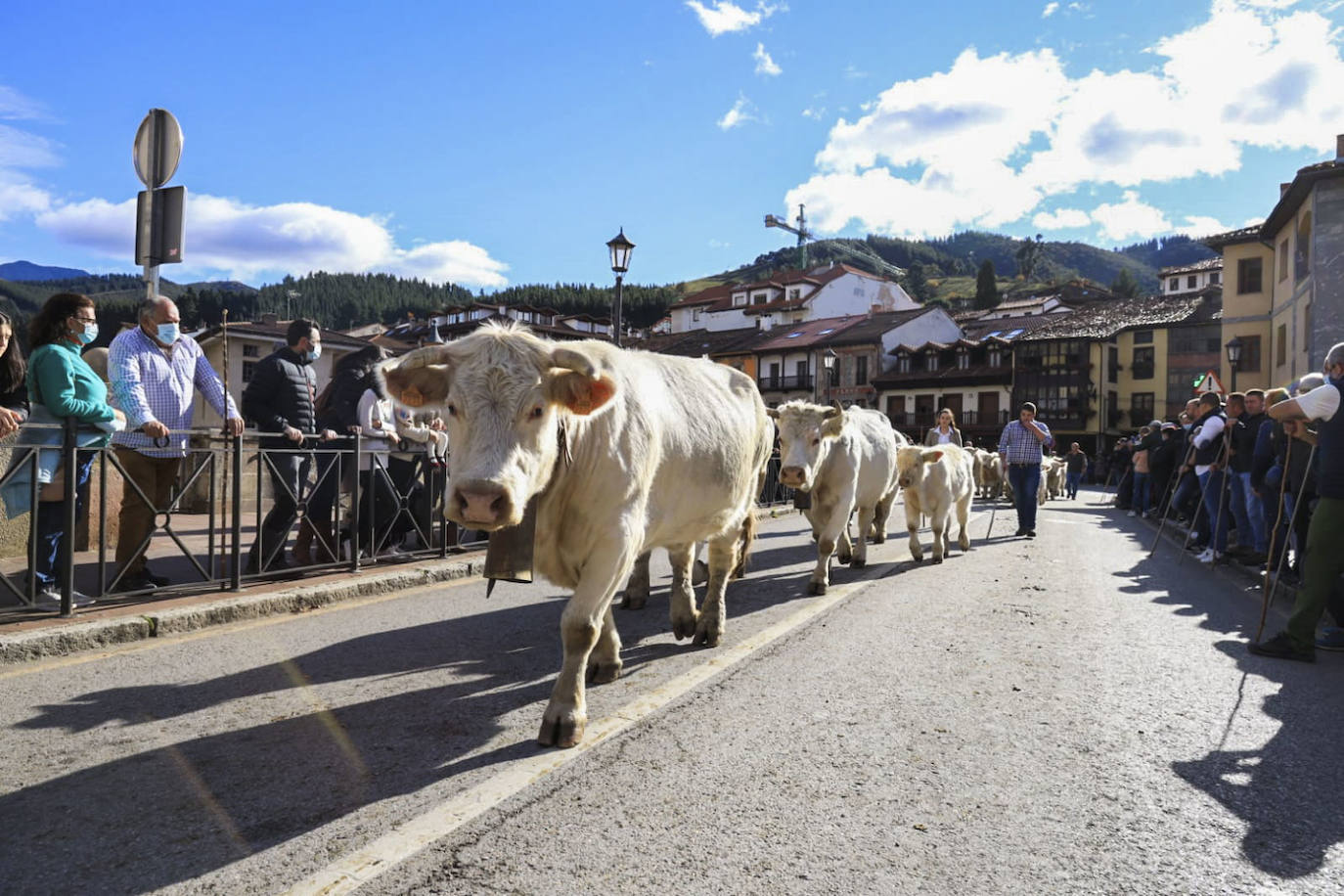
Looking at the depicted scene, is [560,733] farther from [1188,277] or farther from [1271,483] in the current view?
[1188,277]

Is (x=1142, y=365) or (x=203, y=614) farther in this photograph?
(x=1142, y=365)

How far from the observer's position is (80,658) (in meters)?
4.61

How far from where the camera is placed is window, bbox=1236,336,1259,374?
113 ft

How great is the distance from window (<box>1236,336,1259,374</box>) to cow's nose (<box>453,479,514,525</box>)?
40400 millimetres

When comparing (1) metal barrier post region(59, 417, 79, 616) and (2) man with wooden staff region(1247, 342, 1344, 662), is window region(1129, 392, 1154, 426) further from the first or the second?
(1) metal barrier post region(59, 417, 79, 616)

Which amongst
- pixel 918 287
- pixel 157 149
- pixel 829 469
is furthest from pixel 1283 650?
pixel 918 287

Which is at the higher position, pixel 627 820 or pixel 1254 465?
pixel 1254 465

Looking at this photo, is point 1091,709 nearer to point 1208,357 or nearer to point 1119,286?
point 1208,357

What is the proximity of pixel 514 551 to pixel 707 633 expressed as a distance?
6.62 ft

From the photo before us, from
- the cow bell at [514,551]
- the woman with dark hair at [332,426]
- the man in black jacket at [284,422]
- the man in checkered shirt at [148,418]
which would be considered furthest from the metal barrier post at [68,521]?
the cow bell at [514,551]

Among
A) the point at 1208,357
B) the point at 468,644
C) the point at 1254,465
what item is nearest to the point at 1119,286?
the point at 1208,357

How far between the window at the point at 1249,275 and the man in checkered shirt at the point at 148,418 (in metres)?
40.8

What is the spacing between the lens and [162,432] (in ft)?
18.3

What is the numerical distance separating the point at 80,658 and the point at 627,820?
378 cm
